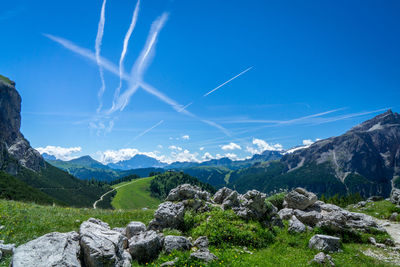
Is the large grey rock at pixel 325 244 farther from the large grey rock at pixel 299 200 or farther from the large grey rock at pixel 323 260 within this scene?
the large grey rock at pixel 299 200

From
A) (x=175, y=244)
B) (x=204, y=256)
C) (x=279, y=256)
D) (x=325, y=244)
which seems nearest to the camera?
(x=204, y=256)

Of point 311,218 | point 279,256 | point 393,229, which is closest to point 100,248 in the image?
point 279,256

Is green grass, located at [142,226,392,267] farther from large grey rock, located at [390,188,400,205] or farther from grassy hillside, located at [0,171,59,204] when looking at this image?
grassy hillside, located at [0,171,59,204]

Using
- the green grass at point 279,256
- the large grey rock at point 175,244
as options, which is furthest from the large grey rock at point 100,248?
the large grey rock at point 175,244

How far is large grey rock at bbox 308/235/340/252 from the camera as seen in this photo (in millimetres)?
16375

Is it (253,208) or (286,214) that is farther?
(286,214)

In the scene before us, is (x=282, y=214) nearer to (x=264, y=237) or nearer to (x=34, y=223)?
(x=264, y=237)

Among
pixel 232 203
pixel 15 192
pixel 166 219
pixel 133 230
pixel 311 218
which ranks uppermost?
pixel 15 192

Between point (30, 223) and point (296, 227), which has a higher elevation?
point (30, 223)

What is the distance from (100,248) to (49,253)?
2157 mm

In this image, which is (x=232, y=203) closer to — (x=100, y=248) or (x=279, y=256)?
(x=279, y=256)

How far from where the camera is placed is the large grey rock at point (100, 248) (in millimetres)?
10328

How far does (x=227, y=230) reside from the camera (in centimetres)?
1806

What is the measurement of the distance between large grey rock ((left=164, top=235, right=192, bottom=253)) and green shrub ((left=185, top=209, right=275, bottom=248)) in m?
2.48
